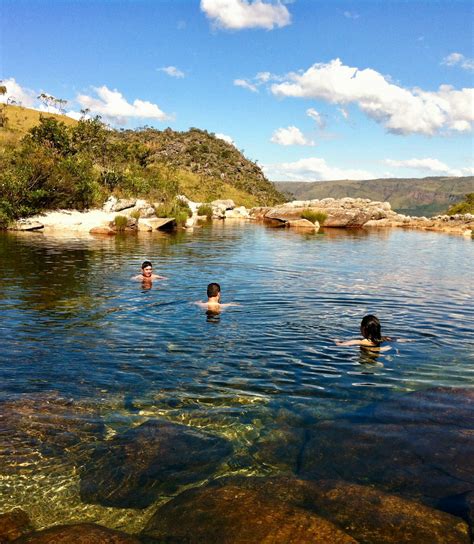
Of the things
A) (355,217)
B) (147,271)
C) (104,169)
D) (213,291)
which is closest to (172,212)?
(104,169)

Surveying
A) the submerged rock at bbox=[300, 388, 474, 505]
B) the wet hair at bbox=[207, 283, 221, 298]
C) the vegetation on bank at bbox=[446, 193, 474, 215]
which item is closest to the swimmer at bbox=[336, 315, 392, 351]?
the submerged rock at bbox=[300, 388, 474, 505]

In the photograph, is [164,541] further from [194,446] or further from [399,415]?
[399,415]

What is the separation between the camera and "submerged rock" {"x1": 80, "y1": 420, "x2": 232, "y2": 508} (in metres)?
5.09

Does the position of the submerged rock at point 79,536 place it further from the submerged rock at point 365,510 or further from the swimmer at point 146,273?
the swimmer at point 146,273

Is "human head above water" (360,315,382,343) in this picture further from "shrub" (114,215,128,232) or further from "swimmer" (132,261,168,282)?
"shrub" (114,215,128,232)

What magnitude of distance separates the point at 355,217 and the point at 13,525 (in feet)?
220

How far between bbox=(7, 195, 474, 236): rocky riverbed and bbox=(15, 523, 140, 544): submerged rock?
129ft

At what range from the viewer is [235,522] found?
4352mm

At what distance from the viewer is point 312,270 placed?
23.5 m

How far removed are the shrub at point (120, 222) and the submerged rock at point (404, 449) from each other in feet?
131

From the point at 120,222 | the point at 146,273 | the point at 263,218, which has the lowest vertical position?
the point at 146,273

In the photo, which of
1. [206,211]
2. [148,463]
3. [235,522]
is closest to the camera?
[235,522]

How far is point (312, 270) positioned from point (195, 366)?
1516 cm

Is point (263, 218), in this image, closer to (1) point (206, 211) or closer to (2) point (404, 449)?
(1) point (206, 211)
